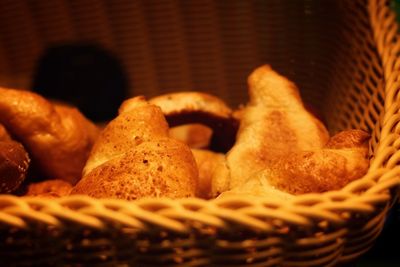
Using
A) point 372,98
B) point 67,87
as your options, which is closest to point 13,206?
point 372,98

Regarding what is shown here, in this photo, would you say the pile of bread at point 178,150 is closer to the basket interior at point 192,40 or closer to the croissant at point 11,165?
the croissant at point 11,165

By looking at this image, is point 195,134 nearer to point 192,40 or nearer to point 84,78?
point 192,40

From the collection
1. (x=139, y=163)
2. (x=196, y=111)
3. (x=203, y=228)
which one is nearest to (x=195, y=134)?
(x=196, y=111)

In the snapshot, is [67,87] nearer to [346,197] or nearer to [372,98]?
[372,98]

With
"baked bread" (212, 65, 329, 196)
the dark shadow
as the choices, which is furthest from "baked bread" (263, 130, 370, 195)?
the dark shadow

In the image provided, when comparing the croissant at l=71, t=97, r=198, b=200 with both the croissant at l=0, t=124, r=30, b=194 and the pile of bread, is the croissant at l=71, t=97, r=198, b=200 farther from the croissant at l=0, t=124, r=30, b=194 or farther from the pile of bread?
the croissant at l=0, t=124, r=30, b=194

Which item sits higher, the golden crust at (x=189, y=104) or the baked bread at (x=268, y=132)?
the golden crust at (x=189, y=104)

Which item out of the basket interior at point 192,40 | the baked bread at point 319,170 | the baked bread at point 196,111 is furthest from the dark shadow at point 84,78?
the baked bread at point 319,170
